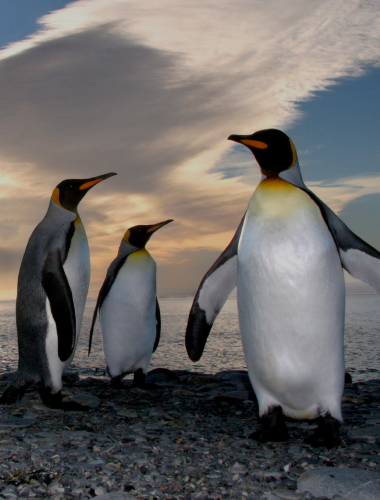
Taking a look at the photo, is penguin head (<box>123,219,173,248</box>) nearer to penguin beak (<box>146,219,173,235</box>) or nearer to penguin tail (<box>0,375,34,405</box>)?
penguin beak (<box>146,219,173,235</box>)

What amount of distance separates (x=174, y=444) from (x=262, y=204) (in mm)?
1775

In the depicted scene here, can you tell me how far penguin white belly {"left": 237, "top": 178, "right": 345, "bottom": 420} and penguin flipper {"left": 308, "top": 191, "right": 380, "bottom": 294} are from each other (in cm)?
18

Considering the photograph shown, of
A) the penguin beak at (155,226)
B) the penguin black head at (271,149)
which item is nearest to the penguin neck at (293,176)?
the penguin black head at (271,149)

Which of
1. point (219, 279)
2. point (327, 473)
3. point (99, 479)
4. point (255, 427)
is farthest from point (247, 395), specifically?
point (99, 479)

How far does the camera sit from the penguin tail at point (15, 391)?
4.27m

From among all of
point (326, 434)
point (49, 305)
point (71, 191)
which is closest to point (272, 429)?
point (326, 434)

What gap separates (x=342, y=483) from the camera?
254cm

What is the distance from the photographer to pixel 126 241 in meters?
6.14

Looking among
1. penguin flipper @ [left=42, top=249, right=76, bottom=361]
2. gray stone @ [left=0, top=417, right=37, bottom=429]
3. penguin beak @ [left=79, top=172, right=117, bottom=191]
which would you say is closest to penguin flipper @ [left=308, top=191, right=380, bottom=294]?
penguin flipper @ [left=42, top=249, right=76, bottom=361]

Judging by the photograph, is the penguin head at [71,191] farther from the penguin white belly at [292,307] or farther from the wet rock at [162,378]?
the wet rock at [162,378]

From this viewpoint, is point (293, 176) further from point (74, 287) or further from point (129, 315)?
point (129, 315)

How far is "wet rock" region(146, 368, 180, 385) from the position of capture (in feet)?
19.6

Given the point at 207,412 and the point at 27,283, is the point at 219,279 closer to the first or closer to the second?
the point at 207,412

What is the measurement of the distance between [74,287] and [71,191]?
105 cm
